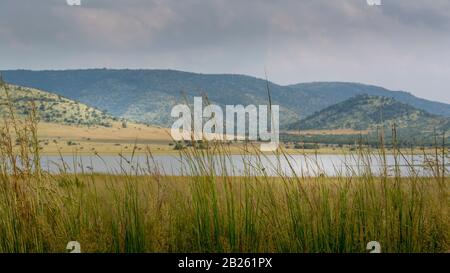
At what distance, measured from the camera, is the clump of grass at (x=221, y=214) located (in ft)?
17.9

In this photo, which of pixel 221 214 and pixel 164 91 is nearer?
pixel 221 214

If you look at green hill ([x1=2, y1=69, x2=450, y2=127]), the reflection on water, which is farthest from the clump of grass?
green hill ([x1=2, y1=69, x2=450, y2=127])

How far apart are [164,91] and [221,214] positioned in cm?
10207

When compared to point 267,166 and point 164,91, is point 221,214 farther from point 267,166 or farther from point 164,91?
point 164,91

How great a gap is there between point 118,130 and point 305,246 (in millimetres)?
67648

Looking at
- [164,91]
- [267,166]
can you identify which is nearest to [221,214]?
[267,166]

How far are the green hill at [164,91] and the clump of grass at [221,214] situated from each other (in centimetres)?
5159

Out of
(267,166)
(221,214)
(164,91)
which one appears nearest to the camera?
(221,214)

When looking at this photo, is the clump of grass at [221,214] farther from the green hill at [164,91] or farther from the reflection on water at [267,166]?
the green hill at [164,91]

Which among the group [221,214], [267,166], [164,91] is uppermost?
[164,91]

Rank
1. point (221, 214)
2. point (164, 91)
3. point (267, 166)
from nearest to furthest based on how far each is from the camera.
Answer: point (221, 214)
point (267, 166)
point (164, 91)

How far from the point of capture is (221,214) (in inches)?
217
